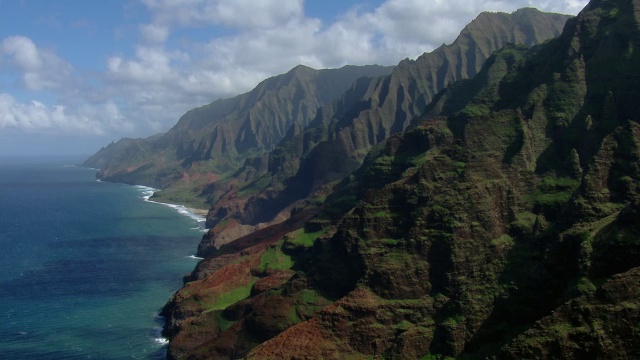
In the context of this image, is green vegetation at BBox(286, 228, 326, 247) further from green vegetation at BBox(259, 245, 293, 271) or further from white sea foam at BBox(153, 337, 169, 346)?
white sea foam at BBox(153, 337, 169, 346)

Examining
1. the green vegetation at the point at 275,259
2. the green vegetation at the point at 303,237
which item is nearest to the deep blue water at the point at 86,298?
the green vegetation at the point at 275,259

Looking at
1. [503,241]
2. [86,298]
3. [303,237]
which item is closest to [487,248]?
[503,241]

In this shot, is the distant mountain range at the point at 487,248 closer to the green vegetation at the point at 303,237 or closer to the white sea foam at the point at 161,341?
the green vegetation at the point at 303,237

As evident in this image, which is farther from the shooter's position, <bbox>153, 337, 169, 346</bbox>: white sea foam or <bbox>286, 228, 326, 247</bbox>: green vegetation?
<bbox>286, 228, 326, 247</bbox>: green vegetation

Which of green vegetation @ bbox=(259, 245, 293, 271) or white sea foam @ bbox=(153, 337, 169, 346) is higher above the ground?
green vegetation @ bbox=(259, 245, 293, 271)

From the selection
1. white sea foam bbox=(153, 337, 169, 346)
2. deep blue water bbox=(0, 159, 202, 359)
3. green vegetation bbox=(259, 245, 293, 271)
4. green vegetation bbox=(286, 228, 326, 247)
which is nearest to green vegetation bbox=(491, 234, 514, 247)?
green vegetation bbox=(286, 228, 326, 247)

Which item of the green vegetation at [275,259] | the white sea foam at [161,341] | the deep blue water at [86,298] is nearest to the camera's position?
the deep blue water at [86,298]

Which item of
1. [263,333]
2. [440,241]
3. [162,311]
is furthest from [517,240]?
[162,311]

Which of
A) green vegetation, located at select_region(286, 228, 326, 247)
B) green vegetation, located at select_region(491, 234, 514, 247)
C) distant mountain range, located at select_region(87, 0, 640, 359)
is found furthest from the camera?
green vegetation, located at select_region(286, 228, 326, 247)
